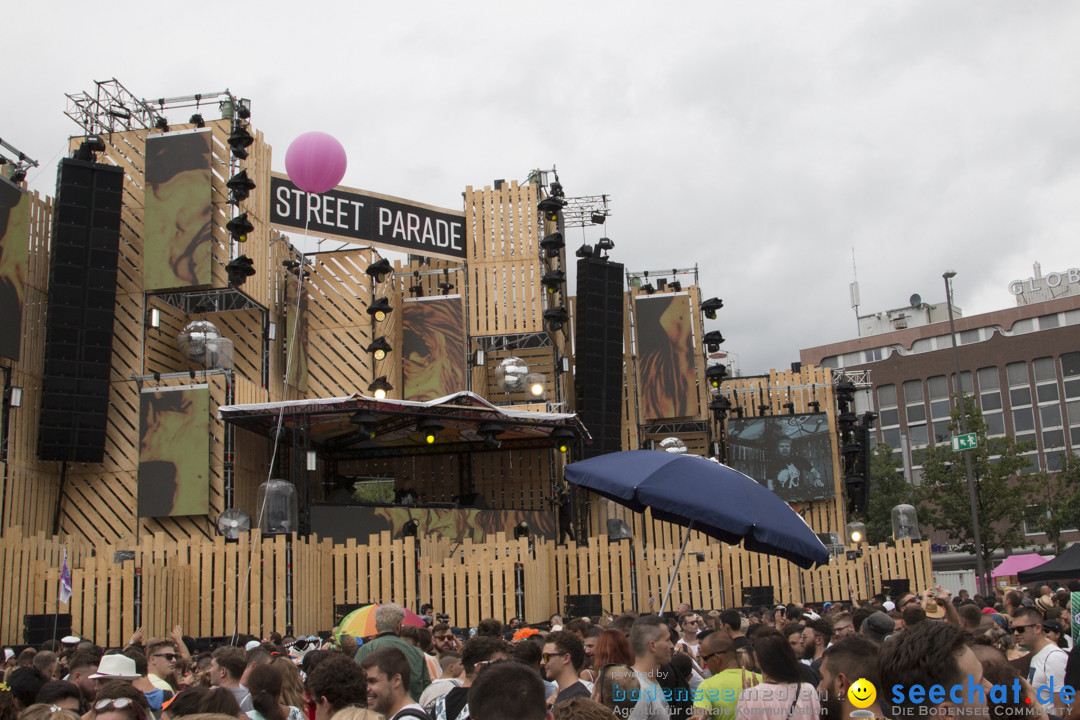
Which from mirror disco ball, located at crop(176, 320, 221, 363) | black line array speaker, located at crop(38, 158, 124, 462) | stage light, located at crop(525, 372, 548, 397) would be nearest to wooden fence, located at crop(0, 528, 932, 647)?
black line array speaker, located at crop(38, 158, 124, 462)

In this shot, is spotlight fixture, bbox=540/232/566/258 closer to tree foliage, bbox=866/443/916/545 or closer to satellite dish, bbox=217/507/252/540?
satellite dish, bbox=217/507/252/540

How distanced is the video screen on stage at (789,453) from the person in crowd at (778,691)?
24269 mm

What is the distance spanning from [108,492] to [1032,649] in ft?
58.6

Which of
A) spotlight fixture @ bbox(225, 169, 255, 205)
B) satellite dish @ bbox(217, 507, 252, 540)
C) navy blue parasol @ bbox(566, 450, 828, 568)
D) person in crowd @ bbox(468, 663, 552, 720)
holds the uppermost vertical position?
spotlight fixture @ bbox(225, 169, 255, 205)

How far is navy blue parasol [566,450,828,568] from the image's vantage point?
24.9ft

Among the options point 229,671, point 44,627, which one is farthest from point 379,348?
point 229,671

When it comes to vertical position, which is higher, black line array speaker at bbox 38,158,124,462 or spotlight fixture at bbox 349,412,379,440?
black line array speaker at bbox 38,158,124,462

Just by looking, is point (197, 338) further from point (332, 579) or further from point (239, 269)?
point (332, 579)

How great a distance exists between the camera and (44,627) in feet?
47.4

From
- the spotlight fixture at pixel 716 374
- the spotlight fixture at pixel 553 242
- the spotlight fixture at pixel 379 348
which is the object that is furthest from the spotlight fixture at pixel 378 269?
the spotlight fixture at pixel 716 374

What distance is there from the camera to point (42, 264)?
65.9 feet

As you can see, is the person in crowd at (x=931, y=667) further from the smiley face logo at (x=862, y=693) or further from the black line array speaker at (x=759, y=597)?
the black line array speaker at (x=759, y=597)

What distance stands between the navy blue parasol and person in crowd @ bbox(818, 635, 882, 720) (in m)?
2.94

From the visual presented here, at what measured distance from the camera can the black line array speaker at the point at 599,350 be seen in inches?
1008
